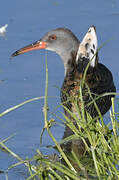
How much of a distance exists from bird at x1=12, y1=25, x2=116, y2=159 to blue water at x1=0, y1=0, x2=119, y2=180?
0.26 metres

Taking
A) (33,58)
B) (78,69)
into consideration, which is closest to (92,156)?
(78,69)

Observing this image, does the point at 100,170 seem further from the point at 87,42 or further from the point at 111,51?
the point at 111,51

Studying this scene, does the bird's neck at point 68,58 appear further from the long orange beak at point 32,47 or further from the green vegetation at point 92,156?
the green vegetation at point 92,156

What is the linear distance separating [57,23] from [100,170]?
5493 mm

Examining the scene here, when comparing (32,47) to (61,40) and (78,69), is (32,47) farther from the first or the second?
(78,69)

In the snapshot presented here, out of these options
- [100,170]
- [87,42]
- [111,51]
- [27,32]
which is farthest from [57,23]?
[100,170]

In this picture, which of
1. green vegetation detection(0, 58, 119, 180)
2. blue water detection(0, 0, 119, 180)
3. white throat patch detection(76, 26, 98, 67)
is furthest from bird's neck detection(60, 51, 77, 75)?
green vegetation detection(0, 58, 119, 180)

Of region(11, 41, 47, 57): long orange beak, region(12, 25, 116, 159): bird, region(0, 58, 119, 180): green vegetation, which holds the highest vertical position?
region(11, 41, 47, 57): long orange beak

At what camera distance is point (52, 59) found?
811 cm

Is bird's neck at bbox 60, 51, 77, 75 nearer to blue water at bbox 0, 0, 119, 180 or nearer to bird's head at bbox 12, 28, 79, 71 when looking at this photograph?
bird's head at bbox 12, 28, 79, 71

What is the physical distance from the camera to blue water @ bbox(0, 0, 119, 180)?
6137mm

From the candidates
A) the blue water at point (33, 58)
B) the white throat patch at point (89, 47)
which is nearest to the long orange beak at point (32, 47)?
the blue water at point (33, 58)

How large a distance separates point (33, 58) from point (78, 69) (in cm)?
137

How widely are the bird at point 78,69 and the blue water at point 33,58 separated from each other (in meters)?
0.26
